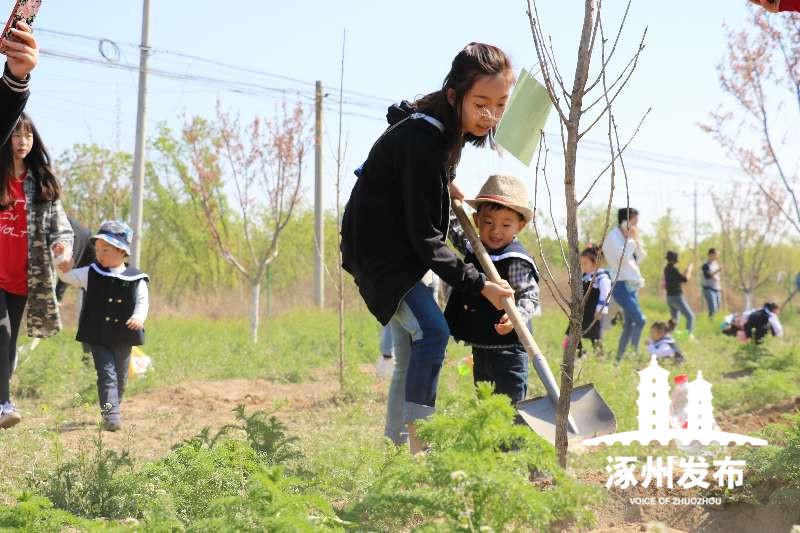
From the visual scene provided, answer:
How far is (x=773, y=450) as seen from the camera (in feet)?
10.9

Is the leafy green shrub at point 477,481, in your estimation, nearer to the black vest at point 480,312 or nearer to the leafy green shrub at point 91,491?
the leafy green shrub at point 91,491

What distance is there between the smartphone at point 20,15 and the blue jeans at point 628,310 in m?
7.28

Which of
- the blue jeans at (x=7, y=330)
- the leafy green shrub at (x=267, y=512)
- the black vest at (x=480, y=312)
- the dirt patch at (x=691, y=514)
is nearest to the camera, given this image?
the leafy green shrub at (x=267, y=512)

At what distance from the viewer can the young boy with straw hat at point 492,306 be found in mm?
3881

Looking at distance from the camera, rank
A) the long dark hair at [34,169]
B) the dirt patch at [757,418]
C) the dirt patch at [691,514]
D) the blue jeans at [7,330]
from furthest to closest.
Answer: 1. the dirt patch at [757,418]
2. the blue jeans at [7,330]
3. the long dark hair at [34,169]
4. the dirt patch at [691,514]

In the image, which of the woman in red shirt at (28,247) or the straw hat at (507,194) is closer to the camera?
the straw hat at (507,194)

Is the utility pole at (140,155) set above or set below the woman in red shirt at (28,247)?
above

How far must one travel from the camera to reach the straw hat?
12.8 feet

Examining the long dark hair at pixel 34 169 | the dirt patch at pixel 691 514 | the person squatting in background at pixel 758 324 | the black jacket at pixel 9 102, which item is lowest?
the dirt patch at pixel 691 514

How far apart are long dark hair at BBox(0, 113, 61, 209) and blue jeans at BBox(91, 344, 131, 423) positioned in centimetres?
102

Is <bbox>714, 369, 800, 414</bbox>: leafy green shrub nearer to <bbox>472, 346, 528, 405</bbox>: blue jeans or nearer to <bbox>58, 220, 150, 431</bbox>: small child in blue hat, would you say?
<bbox>472, 346, 528, 405</bbox>: blue jeans

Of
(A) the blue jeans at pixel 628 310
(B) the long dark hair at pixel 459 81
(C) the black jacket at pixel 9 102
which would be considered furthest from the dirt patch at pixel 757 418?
(C) the black jacket at pixel 9 102

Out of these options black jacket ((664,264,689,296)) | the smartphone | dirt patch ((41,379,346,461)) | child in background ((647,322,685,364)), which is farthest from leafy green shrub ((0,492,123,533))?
black jacket ((664,264,689,296))

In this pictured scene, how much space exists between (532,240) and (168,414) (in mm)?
18657
